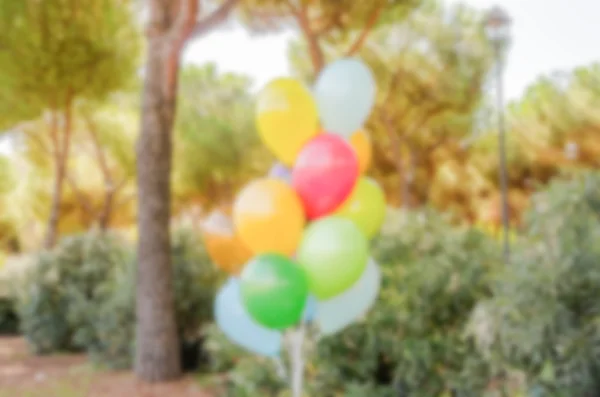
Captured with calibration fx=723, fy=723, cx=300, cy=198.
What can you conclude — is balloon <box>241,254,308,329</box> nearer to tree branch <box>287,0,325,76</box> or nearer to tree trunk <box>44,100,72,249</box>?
tree branch <box>287,0,325,76</box>

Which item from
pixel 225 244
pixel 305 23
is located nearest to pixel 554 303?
pixel 225 244

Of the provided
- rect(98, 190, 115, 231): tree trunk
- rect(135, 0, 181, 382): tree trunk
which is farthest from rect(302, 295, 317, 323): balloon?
rect(98, 190, 115, 231): tree trunk

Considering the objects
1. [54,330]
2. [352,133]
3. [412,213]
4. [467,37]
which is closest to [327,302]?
[352,133]

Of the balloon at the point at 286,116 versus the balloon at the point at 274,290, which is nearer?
the balloon at the point at 274,290

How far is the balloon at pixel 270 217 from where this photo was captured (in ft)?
13.4

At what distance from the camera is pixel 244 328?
4484 millimetres

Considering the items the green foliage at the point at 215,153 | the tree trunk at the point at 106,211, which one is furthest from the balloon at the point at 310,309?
the green foliage at the point at 215,153

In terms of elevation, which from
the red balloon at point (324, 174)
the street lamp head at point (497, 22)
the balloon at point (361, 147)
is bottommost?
the red balloon at point (324, 174)

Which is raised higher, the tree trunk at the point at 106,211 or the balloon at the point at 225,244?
the tree trunk at the point at 106,211

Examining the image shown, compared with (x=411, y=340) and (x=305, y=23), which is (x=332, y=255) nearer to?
(x=411, y=340)

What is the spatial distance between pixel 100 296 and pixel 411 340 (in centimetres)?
622

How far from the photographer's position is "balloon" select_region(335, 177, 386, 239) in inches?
178

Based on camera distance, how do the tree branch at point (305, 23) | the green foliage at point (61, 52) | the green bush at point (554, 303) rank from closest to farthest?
the green bush at point (554, 303), the tree branch at point (305, 23), the green foliage at point (61, 52)

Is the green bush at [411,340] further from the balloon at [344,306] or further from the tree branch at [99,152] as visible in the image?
the tree branch at [99,152]
